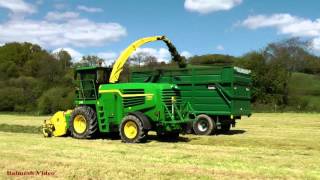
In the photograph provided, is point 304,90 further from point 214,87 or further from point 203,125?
point 203,125

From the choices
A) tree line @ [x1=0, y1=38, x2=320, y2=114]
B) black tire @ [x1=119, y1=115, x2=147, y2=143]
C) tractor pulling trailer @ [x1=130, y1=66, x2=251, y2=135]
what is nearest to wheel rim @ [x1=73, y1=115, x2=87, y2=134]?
black tire @ [x1=119, y1=115, x2=147, y2=143]

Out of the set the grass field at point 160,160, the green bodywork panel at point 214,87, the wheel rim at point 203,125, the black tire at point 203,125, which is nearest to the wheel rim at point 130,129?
the grass field at point 160,160

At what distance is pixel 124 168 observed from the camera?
9391 mm

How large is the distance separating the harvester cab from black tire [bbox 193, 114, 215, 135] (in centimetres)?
67

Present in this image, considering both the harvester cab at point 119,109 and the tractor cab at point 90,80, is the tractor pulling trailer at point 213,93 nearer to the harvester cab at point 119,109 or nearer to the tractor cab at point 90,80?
the harvester cab at point 119,109

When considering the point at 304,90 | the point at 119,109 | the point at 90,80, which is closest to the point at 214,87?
the point at 119,109

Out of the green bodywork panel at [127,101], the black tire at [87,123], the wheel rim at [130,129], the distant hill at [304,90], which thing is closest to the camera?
the wheel rim at [130,129]

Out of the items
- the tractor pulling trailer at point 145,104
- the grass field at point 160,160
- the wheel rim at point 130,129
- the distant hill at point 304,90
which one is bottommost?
the grass field at point 160,160

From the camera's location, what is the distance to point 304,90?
196 ft

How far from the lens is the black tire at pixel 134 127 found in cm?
1466

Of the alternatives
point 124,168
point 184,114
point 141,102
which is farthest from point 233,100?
point 124,168

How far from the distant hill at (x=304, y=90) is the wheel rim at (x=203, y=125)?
28940 millimetres

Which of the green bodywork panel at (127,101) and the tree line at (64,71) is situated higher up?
the tree line at (64,71)

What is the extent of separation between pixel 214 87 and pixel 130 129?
473 cm
